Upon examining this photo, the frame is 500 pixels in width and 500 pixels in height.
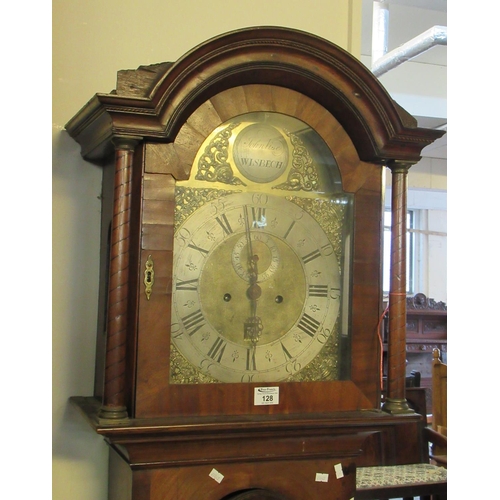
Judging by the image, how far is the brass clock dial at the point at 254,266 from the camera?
1.23 m

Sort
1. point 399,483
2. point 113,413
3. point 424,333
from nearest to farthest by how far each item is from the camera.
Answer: point 113,413, point 399,483, point 424,333

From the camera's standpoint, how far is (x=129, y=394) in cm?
118

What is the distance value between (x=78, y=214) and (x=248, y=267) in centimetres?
42

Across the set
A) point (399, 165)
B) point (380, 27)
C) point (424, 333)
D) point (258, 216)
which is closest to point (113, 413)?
point (258, 216)

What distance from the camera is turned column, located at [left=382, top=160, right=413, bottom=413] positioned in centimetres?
131

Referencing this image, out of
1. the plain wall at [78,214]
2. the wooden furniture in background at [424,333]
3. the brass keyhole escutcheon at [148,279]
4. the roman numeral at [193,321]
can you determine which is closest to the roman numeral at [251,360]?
the roman numeral at [193,321]

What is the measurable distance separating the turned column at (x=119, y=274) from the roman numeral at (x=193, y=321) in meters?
0.11

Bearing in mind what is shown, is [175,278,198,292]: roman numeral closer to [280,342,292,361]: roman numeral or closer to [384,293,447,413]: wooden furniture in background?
[280,342,292,361]: roman numeral

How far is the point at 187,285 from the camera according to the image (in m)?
1.22

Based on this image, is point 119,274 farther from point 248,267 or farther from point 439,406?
point 439,406

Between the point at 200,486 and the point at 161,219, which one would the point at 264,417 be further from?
the point at 161,219
